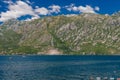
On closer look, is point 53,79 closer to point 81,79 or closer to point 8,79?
point 81,79

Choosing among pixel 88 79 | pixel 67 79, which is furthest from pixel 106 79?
pixel 67 79

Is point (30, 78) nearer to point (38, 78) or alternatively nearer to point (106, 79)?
point (38, 78)

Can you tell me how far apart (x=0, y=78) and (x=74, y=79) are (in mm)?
44489

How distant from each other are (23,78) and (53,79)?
18859 mm

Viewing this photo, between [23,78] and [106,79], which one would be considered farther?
[23,78]

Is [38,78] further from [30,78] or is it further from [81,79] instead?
[81,79]

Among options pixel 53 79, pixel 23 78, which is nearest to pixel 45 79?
pixel 53 79

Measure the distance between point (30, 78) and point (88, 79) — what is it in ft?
113

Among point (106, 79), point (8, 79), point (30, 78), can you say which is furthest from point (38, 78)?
point (106, 79)

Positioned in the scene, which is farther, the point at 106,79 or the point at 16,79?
the point at 16,79

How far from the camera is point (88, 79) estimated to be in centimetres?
14462

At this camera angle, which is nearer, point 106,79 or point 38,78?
point 106,79

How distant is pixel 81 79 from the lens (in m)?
146

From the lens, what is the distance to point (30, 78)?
15275 centimetres
